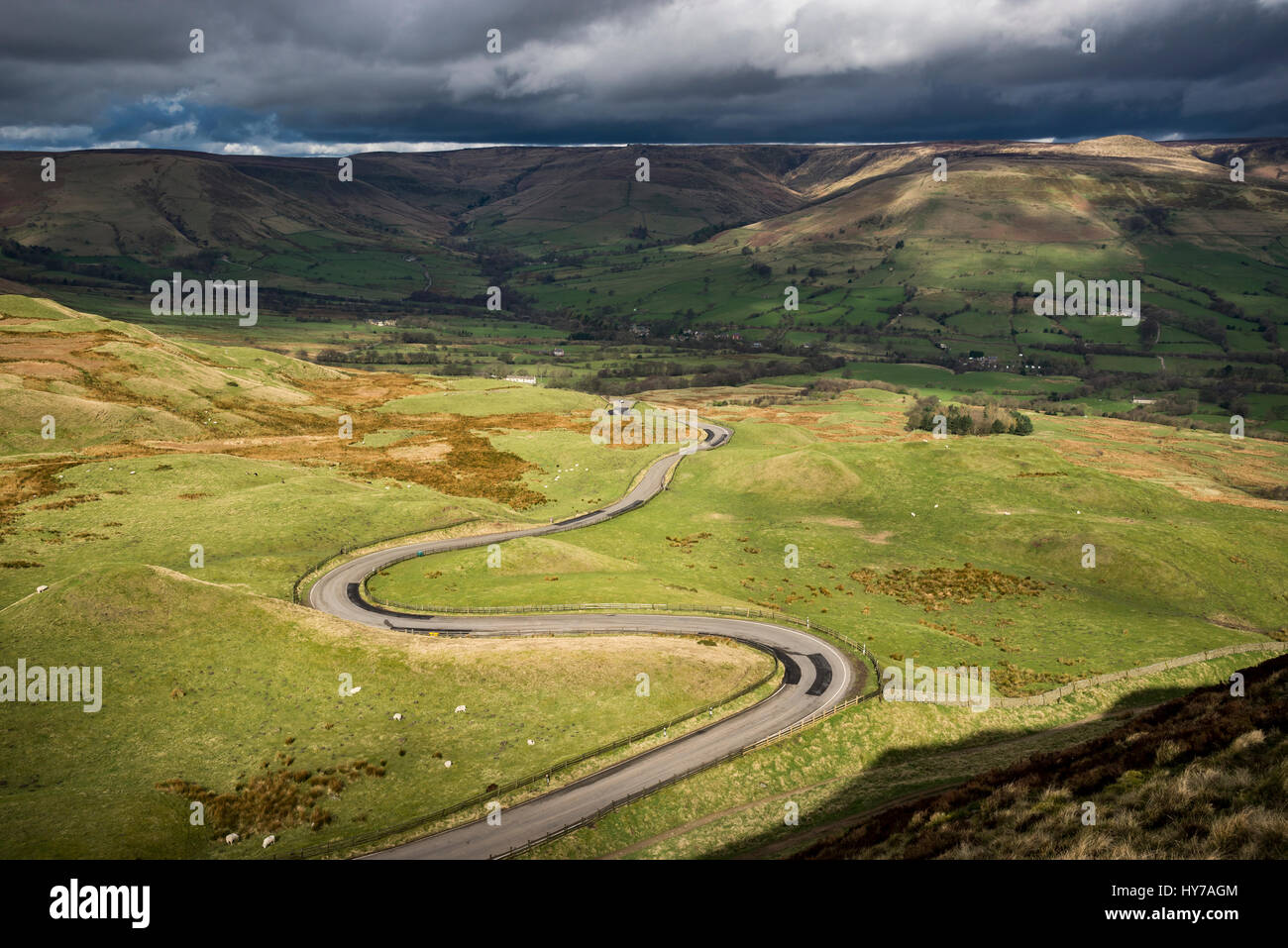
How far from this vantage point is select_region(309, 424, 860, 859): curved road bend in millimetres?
37469

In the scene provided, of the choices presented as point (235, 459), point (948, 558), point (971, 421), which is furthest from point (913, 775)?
point (971, 421)

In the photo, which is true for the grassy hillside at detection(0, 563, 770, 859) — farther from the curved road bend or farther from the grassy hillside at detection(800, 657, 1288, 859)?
the grassy hillside at detection(800, 657, 1288, 859)

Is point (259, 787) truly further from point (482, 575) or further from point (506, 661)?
point (482, 575)

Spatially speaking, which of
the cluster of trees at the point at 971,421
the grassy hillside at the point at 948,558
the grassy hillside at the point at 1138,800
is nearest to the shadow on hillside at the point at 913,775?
the grassy hillside at the point at 1138,800

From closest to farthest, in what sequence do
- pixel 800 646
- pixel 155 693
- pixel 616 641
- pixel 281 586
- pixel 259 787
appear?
pixel 259 787
pixel 155 693
pixel 616 641
pixel 800 646
pixel 281 586

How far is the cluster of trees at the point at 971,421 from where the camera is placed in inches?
6767

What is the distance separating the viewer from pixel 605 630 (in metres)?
62.0

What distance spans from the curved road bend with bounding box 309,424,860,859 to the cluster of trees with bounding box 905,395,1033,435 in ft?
402

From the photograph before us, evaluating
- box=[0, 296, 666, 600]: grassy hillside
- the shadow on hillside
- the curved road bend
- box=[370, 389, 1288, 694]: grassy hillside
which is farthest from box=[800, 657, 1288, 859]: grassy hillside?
box=[0, 296, 666, 600]: grassy hillside
